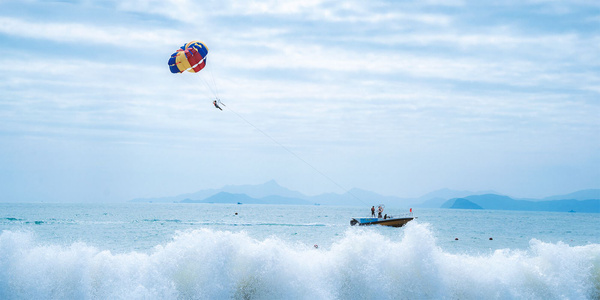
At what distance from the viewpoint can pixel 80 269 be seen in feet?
38.7

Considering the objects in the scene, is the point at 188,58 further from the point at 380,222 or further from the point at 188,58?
the point at 380,222

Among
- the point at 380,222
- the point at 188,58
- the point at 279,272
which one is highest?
the point at 188,58

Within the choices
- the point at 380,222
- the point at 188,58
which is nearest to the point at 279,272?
the point at 188,58

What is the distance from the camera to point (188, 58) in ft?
74.4

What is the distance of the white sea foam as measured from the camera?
1166cm

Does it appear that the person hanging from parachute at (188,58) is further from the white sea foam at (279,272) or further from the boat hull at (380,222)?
the boat hull at (380,222)

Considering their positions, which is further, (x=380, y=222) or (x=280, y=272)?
(x=380, y=222)

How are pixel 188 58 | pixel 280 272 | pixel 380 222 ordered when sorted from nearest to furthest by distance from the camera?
pixel 280 272 → pixel 188 58 → pixel 380 222

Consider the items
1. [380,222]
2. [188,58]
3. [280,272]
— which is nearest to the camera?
[280,272]

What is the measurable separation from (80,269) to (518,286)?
37.3 feet

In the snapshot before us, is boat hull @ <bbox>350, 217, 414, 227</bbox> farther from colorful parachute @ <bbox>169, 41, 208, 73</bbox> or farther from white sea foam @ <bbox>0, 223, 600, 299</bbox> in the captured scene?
white sea foam @ <bbox>0, 223, 600, 299</bbox>

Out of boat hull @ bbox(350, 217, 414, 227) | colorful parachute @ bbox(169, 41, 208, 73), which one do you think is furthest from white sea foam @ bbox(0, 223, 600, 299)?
boat hull @ bbox(350, 217, 414, 227)

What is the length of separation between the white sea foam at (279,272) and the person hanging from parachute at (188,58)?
11925 mm

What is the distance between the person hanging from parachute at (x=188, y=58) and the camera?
2266cm
